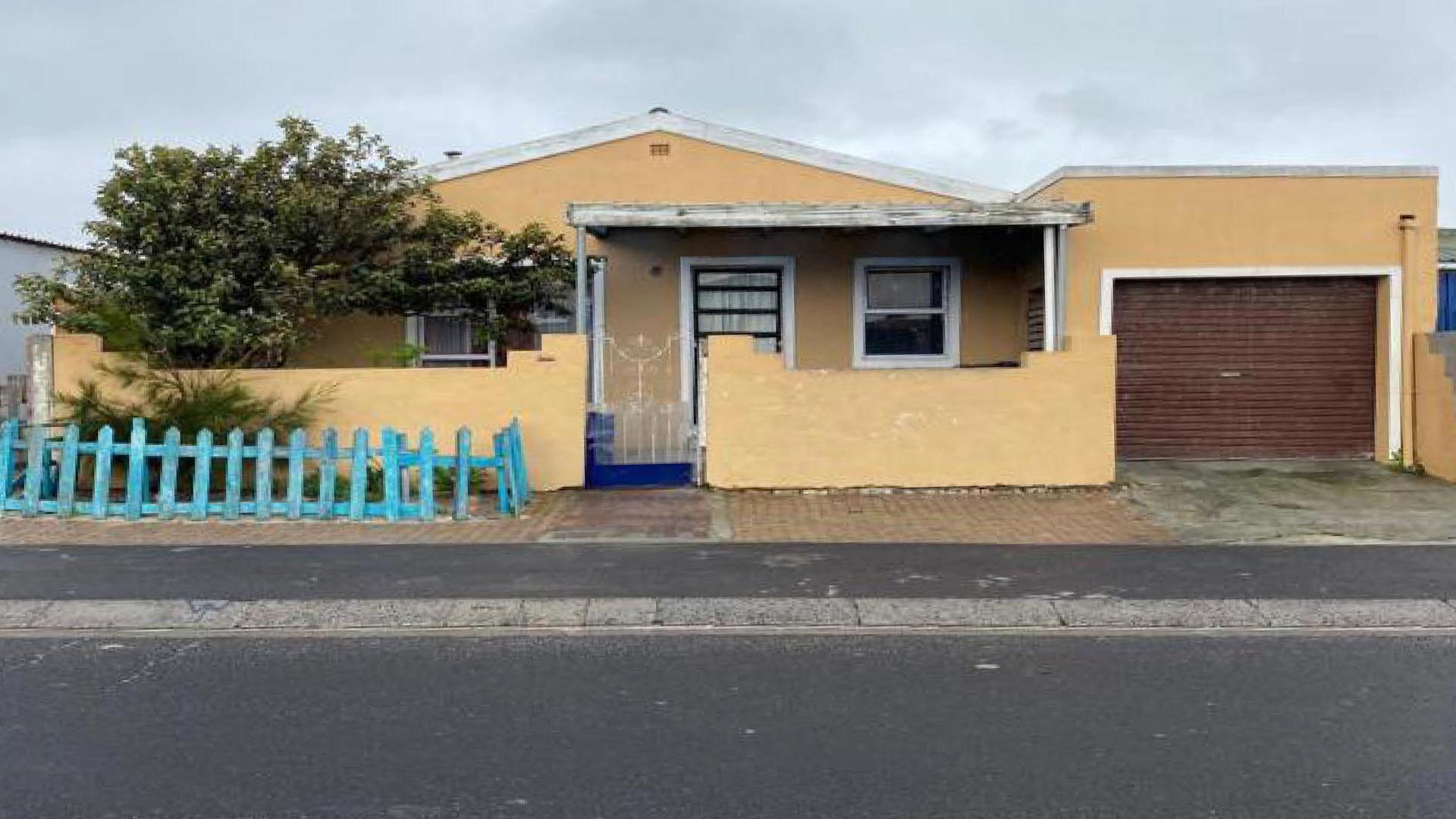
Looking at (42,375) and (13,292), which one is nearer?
(42,375)

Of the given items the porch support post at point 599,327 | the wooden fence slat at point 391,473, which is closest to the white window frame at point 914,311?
the porch support post at point 599,327

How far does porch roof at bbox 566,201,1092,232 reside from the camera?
1302 cm

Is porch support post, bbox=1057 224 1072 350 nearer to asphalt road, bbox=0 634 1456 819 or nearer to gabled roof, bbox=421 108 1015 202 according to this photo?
gabled roof, bbox=421 108 1015 202

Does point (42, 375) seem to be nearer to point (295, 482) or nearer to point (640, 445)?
point (295, 482)

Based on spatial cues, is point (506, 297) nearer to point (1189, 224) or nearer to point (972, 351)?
point (972, 351)

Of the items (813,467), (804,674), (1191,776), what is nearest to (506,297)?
(813,467)

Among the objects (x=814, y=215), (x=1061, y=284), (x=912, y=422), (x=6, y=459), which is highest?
(x=814, y=215)

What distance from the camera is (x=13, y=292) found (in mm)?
21328

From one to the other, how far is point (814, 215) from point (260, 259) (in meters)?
5.92

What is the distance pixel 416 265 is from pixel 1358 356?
35.5 ft

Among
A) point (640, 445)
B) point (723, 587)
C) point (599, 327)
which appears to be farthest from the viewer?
point (599, 327)

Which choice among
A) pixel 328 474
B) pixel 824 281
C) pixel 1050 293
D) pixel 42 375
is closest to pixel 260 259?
pixel 42 375

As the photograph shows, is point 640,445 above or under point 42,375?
under

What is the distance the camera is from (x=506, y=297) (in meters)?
14.4
